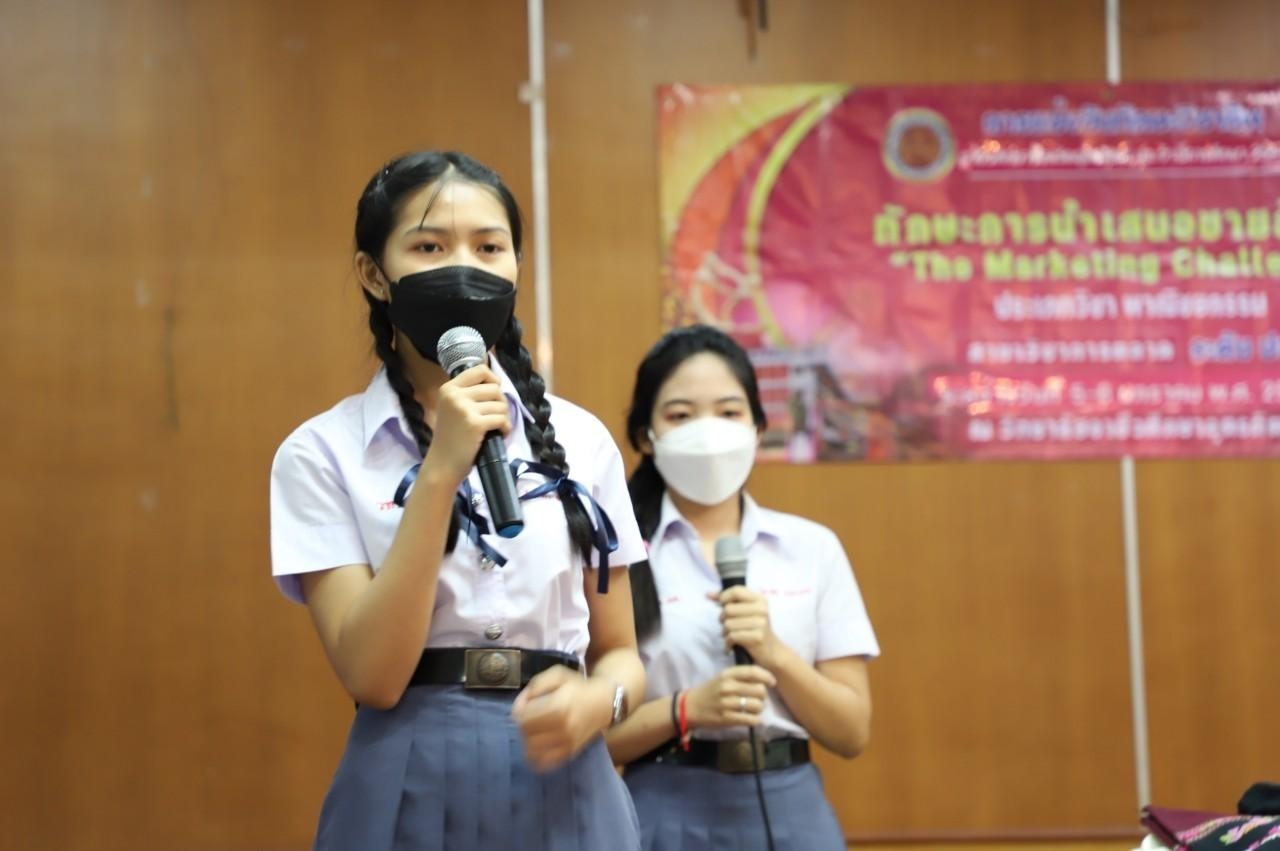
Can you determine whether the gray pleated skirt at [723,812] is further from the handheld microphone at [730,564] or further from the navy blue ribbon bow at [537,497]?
the navy blue ribbon bow at [537,497]

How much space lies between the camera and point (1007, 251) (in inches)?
134

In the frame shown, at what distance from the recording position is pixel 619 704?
1.32 meters

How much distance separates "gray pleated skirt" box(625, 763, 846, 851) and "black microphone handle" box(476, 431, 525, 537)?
95 centimetres

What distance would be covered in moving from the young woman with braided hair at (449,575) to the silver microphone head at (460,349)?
0.06ft

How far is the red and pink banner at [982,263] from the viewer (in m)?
3.37

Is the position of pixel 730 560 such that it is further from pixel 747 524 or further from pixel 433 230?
pixel 433 230

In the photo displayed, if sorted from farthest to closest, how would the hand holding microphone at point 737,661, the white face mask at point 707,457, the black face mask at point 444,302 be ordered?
the white face mask at point 707,457, the hand holding microphone at point 737,661, the black face mask at point 444,302

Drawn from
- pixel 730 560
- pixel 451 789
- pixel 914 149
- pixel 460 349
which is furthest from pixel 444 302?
pixel 914 149

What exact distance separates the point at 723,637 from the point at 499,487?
3.08 ft

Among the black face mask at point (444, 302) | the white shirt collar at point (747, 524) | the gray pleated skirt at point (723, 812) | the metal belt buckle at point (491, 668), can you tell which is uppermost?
the black face mask at point (444, 302)

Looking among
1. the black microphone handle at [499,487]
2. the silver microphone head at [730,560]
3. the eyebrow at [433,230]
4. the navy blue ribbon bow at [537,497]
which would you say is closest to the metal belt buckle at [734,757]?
the silver microphone head at [730,560]

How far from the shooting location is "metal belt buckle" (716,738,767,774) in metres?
A: 1.98

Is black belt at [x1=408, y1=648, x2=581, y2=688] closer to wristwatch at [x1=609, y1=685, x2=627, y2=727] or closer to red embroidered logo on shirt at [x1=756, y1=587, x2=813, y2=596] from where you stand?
wristwatch at [x1=609, y1=685, x2=627, y2=727]

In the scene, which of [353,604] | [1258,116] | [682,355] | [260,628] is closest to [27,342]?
[260,628]
